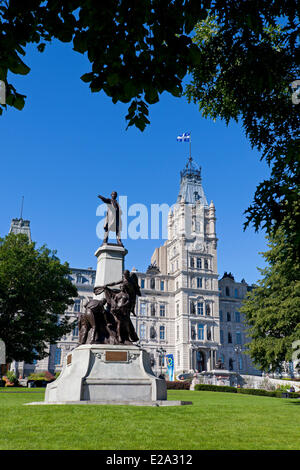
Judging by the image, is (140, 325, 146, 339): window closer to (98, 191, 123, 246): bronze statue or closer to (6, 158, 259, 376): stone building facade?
(6, 158, 259, 376): stone building facade

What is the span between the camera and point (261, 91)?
10.7 meters

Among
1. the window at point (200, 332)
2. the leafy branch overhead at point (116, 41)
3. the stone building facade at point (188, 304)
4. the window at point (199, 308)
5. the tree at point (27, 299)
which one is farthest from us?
the window at point (199, 308)

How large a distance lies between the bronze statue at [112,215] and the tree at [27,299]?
17.2m

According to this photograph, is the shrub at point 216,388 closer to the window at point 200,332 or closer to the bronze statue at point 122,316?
the bronze statue at point 122,316

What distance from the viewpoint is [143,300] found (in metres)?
77.1

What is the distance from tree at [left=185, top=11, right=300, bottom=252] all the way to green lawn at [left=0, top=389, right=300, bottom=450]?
431 cm

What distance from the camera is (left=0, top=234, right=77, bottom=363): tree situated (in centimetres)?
3206

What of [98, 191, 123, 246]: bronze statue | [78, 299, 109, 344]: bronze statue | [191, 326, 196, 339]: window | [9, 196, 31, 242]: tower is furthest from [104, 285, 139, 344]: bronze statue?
[9, 196, 31, 242]: tower

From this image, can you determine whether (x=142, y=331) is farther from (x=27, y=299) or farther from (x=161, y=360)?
(x=27, y=299)

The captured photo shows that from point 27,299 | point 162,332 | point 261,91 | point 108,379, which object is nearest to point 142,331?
point 162,332

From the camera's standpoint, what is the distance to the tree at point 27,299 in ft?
105

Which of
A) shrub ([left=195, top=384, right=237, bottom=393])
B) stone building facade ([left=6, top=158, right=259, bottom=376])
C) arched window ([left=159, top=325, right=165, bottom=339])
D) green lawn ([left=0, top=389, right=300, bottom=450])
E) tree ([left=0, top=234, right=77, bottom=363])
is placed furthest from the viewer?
arched window ([left=159, top=325, right=165, bottom=339])

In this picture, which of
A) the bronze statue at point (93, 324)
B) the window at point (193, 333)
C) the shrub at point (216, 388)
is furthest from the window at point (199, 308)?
the bronze statue at point (93, 324)

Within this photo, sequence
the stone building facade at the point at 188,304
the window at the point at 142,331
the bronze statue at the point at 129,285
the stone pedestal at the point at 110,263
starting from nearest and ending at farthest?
the bronze statue at the point at 129,285 < the stone pedestal at the point at 110,263 < the stone building facade at the point at 188,304 < the window at the point at 142,331
